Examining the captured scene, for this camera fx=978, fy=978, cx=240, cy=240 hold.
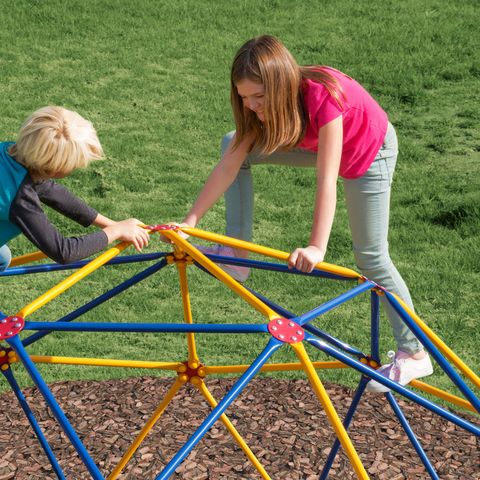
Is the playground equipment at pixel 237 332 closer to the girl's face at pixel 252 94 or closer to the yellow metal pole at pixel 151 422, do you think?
the yellow metal pole at pixel 151 422

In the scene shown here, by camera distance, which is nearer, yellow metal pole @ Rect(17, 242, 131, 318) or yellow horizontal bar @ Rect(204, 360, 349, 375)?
yellow metal pole @ Rect(17, 242, 131, 318)

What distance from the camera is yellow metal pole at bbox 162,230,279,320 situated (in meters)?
3.26

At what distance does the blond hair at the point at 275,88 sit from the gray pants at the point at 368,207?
0.69 ft

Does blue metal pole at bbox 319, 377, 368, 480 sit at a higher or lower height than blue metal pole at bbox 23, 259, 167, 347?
lower

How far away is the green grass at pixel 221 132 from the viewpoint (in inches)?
255

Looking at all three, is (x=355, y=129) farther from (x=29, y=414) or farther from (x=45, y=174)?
(x=29, y=414)

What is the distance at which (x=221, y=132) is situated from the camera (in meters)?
9.77

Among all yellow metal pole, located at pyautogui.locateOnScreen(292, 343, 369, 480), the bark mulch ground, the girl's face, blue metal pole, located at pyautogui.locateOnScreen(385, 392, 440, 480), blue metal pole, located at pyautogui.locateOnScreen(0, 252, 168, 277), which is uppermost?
the girl's face

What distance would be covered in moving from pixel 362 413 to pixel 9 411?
1912mm

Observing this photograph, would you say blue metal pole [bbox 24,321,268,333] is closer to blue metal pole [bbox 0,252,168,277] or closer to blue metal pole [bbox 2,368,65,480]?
blue metal pole [bbox 0,252,168,277]

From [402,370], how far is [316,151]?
40.6 inches

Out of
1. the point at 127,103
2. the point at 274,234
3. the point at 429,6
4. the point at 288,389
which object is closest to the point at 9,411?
the point at 288,389

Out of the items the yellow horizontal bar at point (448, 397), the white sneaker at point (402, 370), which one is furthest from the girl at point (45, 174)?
the yellow horizontal bar at point (448, 397)

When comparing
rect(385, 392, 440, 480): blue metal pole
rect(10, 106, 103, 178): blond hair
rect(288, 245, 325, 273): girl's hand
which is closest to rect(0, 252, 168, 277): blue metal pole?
rect(10, 106, 103, 178): blond hair
